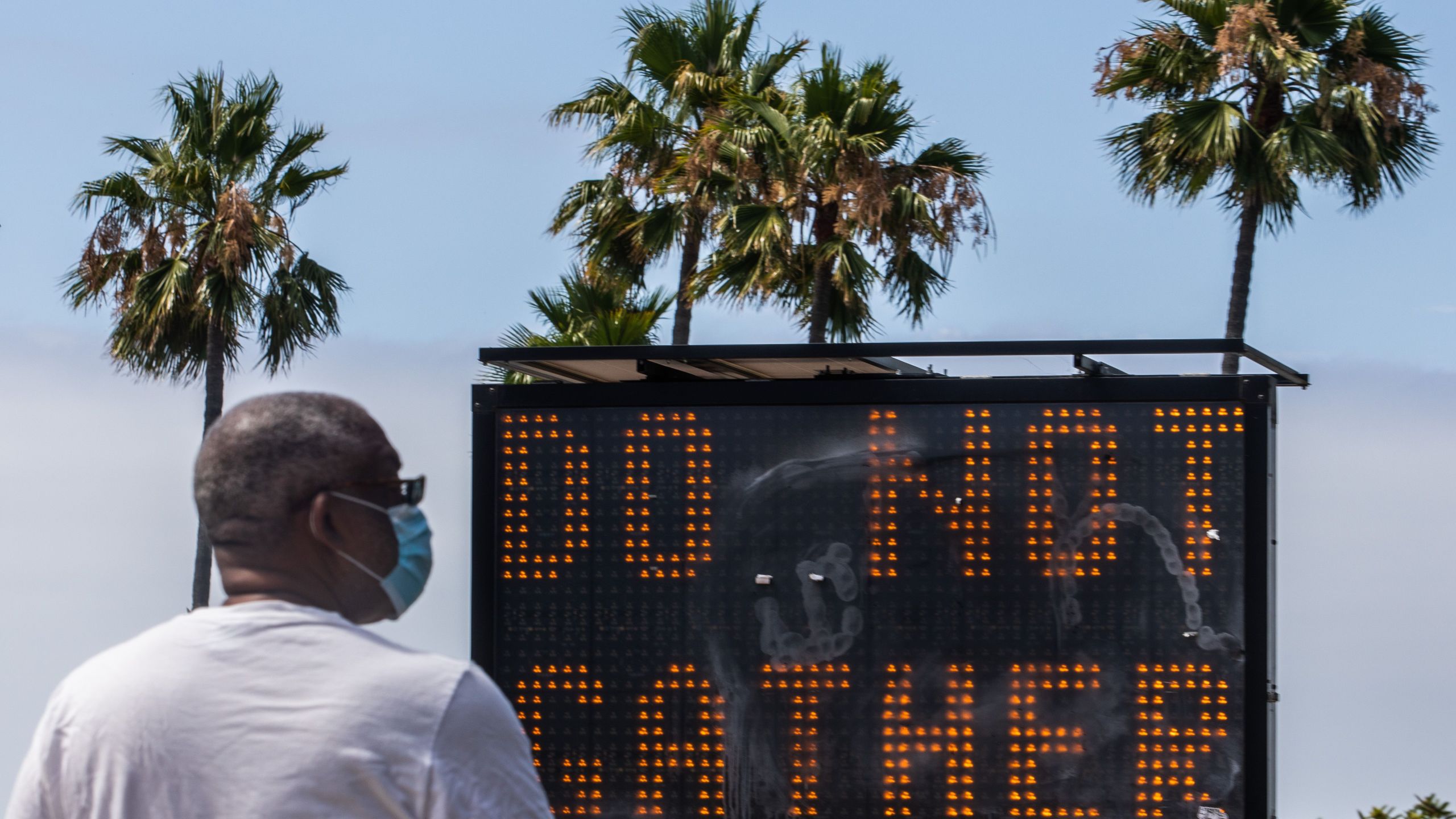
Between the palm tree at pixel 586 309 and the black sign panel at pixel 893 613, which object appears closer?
the black sign panel at pixel 893 613

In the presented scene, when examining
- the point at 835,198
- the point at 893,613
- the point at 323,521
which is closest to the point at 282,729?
the point at 323,521

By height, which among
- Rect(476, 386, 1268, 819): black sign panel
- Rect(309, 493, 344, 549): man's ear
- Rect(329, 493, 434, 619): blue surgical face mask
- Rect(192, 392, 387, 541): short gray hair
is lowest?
Rect(476, 386, 1268, 819): black sign panel

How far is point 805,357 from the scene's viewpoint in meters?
6.18

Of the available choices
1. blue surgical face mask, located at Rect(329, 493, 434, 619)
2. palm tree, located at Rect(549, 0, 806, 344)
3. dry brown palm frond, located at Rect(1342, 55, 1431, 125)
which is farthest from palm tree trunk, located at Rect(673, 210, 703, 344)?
blue surgical face mask, located at Rect(329, 493, 434, 619)

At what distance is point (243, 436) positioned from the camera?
210cm

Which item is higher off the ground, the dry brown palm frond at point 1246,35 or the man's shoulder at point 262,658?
the dry brown palm frond at point 1246,35

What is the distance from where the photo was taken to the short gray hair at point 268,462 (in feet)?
6.89

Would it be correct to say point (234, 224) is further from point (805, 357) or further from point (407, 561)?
point (407, 561)

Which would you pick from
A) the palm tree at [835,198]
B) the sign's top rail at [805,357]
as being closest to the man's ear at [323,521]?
the sign's top rail at [805,357]

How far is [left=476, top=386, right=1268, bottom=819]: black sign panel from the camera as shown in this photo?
6016 mm

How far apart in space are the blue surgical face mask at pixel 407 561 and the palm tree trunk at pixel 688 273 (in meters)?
13.0

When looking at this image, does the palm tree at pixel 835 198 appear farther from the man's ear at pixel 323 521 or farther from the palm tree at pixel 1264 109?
the man's ear at pixel 323 521

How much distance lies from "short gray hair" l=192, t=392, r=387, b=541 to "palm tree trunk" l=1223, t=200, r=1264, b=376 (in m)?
13.3

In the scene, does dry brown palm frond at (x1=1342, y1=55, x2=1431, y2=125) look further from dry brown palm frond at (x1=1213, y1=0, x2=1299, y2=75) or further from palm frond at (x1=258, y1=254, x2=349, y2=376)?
palm frond at (x1=258, y1=254, x2=349, y2=376)
